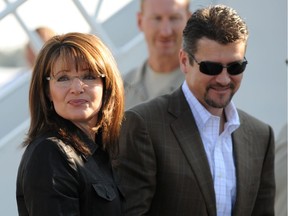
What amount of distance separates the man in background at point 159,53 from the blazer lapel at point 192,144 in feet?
3.02

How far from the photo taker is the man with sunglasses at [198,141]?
2.92 m

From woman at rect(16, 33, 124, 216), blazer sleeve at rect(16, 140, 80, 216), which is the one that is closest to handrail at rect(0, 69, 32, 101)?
woman at rect(16, 33, 124, 216)

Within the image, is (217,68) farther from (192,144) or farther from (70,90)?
(70,90)

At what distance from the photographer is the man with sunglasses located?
9.59 feet

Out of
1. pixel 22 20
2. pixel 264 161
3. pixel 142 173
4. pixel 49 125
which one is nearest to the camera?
pixel 49 125

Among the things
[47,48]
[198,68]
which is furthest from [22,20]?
[47,48]

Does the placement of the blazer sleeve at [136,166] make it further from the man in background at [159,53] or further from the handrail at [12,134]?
the handrail at [12,134]

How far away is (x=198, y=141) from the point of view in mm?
2998

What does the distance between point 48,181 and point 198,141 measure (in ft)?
3.00

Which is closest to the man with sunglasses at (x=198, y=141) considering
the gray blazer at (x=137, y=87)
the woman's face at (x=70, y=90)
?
the woman's face at (x=70, y=90)

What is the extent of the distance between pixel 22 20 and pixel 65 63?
2.55m

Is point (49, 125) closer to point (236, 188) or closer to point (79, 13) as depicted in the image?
point (236, 188)

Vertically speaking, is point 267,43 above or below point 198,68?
below

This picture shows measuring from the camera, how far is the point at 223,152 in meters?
3.04
